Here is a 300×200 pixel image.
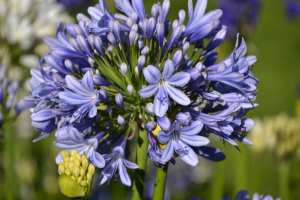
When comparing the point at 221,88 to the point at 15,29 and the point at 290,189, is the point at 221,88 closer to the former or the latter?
the point at 290,189

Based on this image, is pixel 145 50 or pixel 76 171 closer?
pixel 76 171

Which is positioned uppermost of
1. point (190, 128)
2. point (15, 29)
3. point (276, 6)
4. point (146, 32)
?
point (276, 6)

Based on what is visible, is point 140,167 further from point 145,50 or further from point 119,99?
point 145,50

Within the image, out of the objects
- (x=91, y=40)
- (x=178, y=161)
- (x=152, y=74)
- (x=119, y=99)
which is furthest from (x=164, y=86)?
(x=178, y=161)

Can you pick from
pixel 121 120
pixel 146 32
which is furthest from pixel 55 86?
pixel 146 32

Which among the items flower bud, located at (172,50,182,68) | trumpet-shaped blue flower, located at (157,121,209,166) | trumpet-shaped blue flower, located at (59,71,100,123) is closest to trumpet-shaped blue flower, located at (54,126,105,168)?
trumpet-shaped blue flower, located at (59,71,100,123)

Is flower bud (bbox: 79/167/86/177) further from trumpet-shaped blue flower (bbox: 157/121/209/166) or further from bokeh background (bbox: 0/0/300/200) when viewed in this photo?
bokeh background (bbox: 0/0/300/200)

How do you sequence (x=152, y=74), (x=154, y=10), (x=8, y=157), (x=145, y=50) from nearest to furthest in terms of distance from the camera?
1. (x=152, y=74)
2. (x=145, y=50)
3. (x=154, y=10)
4. (x=8, y=157)
